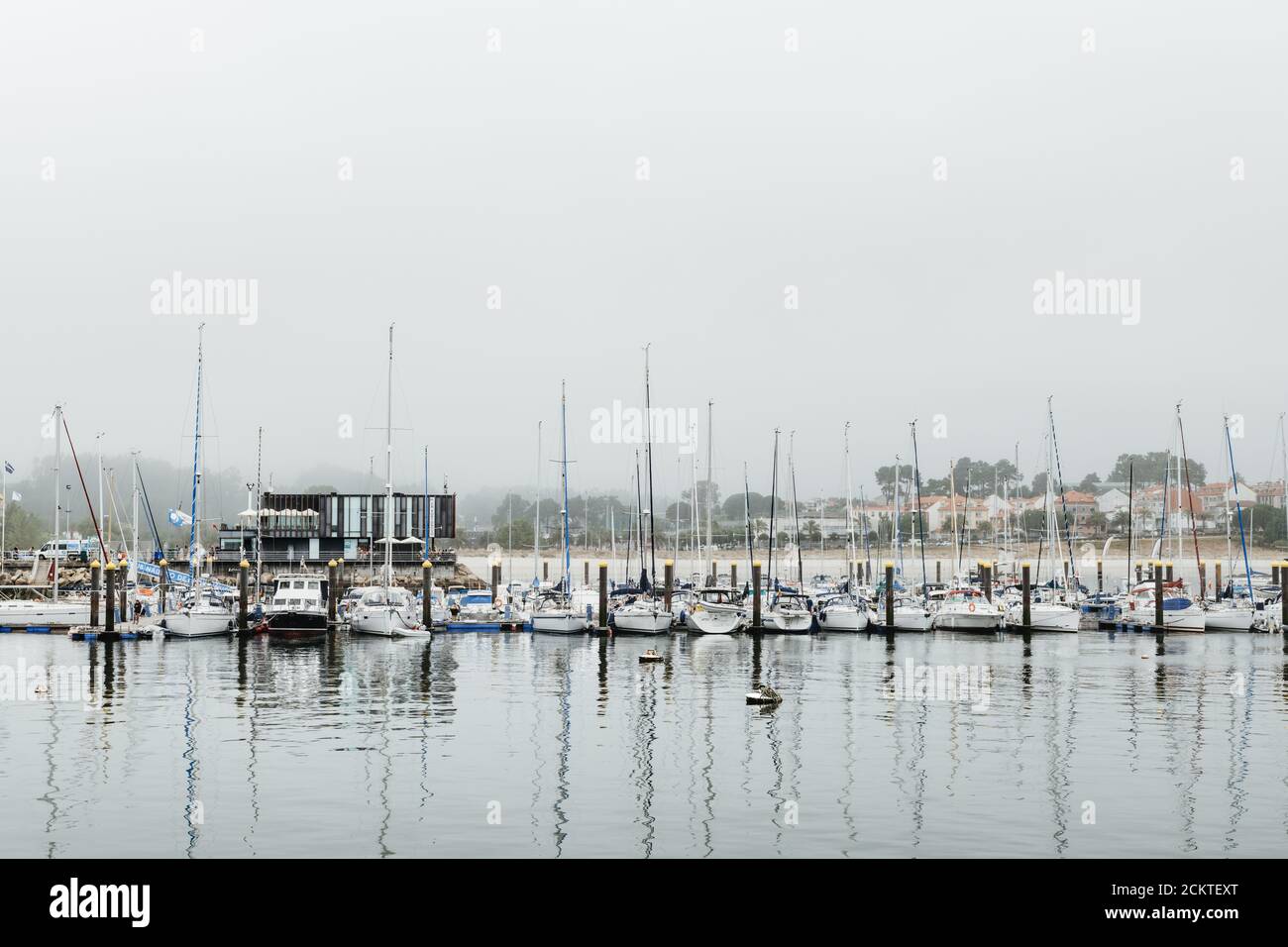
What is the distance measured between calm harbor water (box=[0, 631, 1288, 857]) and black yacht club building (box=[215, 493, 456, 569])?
74721mm

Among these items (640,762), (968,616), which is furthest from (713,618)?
(640,762)

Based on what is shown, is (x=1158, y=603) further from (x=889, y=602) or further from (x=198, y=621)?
(x=198, y=621)

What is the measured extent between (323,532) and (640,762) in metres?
108

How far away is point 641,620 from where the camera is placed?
72125 mm

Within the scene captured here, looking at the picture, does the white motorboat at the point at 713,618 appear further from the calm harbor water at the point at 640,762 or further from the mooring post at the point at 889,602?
the calm harbor water at the point at 640,762

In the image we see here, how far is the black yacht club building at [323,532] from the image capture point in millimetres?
129500

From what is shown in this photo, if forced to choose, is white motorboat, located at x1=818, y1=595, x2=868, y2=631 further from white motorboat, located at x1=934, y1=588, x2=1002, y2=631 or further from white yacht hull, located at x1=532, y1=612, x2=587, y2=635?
white yacht hull, located at x1=532, y1=612, x2=587, y2=635

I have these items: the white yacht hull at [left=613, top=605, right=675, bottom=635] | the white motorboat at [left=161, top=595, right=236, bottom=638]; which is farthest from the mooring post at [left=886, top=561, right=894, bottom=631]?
the white motorboat at [left=161, top=595, right=236, bottom=638]

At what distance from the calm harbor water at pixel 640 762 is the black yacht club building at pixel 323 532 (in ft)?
245

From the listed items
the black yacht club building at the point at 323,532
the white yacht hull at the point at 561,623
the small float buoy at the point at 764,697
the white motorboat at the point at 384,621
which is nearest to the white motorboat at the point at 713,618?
the white yacht hull at the point at 561,623

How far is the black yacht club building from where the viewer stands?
425 feet
